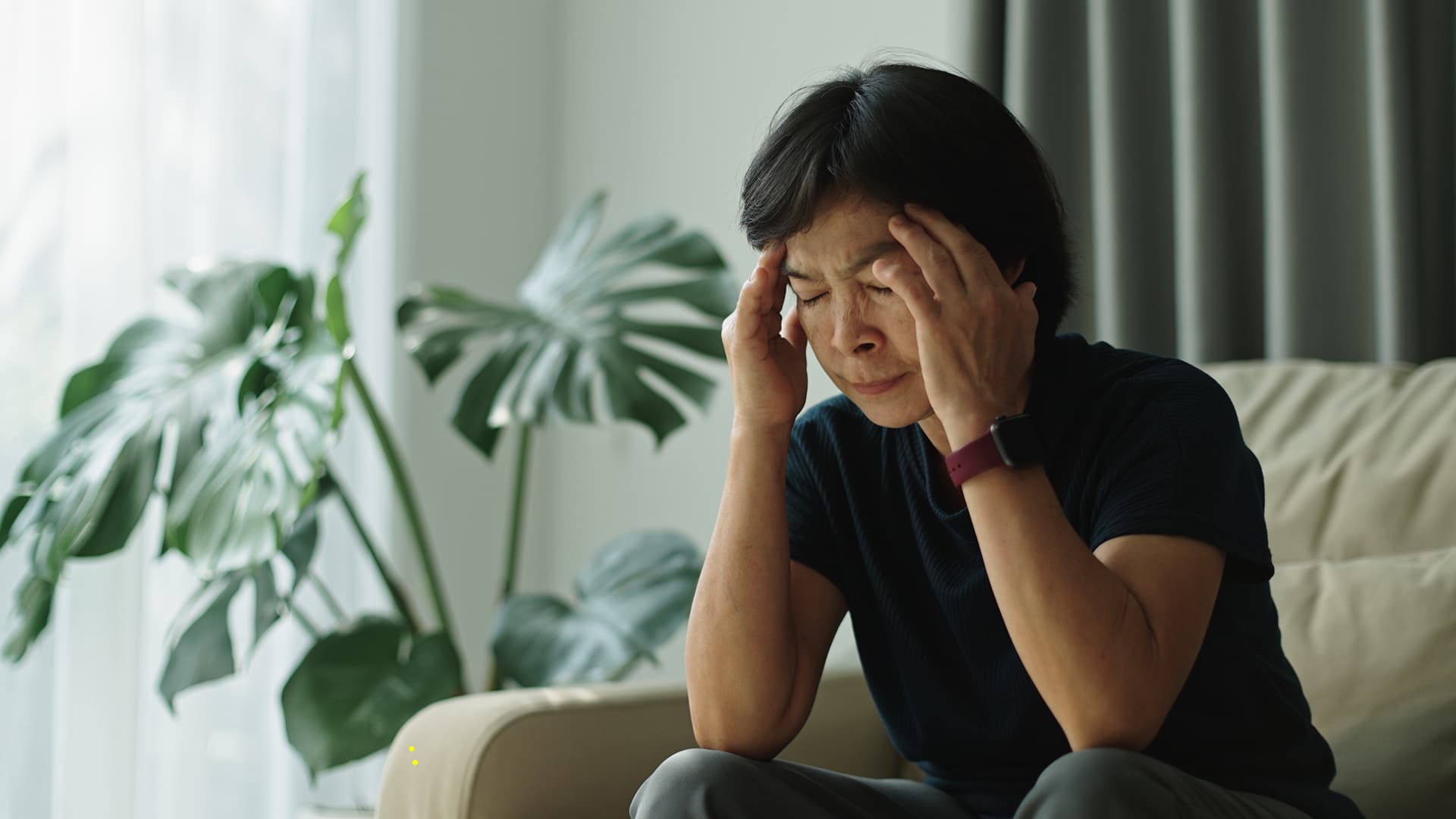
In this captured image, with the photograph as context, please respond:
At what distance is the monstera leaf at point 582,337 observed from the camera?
180cm

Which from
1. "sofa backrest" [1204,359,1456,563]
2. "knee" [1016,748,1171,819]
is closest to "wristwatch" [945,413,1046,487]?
"knee" [1016,748,1171,819]

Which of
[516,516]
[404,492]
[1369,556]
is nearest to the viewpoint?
[1369,556]

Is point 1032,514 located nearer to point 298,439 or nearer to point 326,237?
point 298,439

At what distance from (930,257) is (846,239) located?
0.23 feet

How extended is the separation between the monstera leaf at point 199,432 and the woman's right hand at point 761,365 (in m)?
0.60

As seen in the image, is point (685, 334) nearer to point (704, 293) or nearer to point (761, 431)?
point (704, 293)

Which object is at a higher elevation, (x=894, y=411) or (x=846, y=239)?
(x=846, y=239)

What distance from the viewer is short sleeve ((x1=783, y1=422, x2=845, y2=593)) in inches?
47.4

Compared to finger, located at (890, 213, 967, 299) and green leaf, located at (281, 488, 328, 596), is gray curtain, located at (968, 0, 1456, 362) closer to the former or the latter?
finger, located at (890, 213, 967, 299)

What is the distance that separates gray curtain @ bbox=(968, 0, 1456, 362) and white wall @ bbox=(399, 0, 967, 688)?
566 millimetres

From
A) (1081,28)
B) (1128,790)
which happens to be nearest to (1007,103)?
(1081,28)

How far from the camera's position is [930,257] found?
0.99m

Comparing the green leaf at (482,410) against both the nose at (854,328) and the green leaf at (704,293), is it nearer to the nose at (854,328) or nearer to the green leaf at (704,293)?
the green leaf at (704,293)

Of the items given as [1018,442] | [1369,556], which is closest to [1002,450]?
[1018,442]
